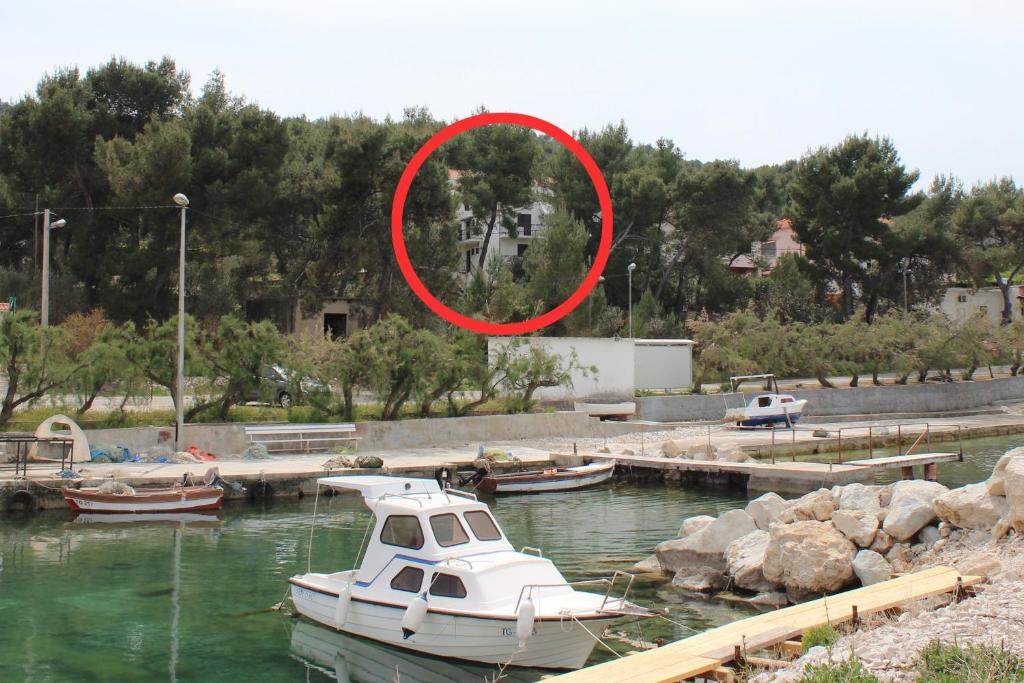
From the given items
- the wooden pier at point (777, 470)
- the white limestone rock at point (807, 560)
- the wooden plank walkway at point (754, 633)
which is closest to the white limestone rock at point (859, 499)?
the white limestone rock at point (807, 560)

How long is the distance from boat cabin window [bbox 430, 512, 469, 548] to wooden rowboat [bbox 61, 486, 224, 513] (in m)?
12.4

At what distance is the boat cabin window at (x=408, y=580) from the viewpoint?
14.6m

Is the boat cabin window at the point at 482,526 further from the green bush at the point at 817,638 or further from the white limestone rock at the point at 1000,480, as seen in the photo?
the white limestone rock at the point at 1000,480

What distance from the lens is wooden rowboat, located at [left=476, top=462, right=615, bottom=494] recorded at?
1149 inches

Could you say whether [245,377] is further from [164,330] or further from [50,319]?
[50,319]

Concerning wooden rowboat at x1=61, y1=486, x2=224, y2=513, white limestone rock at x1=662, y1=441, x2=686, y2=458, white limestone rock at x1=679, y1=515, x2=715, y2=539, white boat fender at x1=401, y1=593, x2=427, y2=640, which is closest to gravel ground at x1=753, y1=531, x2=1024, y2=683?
white boat fender at x1=401, y1=593, x2=427, y2=640

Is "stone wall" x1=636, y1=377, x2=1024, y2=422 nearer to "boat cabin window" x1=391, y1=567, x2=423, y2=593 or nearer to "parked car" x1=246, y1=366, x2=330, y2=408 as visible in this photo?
"parked car" x1=246, y1=366, x2=330, y2=408

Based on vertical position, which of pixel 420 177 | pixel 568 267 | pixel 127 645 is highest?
pixel 420 177

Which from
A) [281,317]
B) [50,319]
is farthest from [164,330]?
[281,317]

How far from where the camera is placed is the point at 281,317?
54531 mm

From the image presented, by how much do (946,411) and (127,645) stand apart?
44.2 metres

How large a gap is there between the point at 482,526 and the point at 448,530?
24.4 inches

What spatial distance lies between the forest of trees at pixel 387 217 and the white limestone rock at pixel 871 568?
27373 millimetres

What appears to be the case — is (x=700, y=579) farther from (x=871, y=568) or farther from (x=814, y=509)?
(x=871, y=568)
